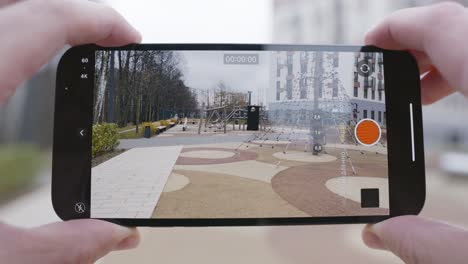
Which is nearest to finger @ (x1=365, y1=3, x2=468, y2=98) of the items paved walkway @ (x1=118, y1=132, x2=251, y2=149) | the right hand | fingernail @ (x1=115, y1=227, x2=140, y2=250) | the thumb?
the right hand

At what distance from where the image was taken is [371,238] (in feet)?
1.89

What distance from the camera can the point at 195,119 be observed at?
617mm

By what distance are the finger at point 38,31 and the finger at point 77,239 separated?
0.75 ft

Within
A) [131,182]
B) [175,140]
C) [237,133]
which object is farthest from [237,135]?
[131,182]

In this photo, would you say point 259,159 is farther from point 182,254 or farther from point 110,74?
point 182,254

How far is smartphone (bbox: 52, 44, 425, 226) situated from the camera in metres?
0.55

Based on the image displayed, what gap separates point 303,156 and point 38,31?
1.68ft

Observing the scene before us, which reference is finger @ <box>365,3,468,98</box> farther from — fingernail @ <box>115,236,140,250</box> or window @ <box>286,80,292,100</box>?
fingernail @ <box>115,236,140,250</box>

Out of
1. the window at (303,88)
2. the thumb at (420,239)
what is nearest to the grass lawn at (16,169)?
the window at (303,88)

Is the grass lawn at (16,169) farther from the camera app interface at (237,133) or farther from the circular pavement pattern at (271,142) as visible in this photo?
the circular pavement pattern at (271,142)

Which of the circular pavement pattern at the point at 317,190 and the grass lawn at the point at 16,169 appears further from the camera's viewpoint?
the grass lawn at the point at 16,169

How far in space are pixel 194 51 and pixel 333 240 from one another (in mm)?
985

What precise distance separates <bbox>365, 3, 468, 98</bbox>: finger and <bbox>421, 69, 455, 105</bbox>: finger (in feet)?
0.38

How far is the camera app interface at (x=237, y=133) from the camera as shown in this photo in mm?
559
